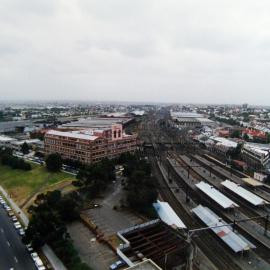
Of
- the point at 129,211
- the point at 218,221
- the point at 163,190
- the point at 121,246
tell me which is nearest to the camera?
the point at 121,246

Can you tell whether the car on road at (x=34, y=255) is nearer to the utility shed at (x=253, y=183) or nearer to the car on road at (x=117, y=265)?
the car on road at (x=117, y=265)

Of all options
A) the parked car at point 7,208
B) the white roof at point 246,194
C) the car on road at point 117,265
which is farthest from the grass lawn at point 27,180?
the white roof at point 246,194

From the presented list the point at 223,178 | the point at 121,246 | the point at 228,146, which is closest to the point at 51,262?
the point at 121,246

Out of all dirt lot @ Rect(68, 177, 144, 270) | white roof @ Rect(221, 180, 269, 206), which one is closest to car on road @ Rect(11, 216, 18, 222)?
dirt lot @ Rect(68, 177, 144, 270)

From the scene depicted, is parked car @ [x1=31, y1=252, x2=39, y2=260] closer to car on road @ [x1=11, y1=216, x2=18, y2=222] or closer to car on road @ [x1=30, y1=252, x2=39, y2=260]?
car on road @ [x1=30, y1=252, x2=39, y2=260]

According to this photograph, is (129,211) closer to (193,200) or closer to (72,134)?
(193,200)

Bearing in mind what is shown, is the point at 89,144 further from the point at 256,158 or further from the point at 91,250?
A: the point at 256,158
